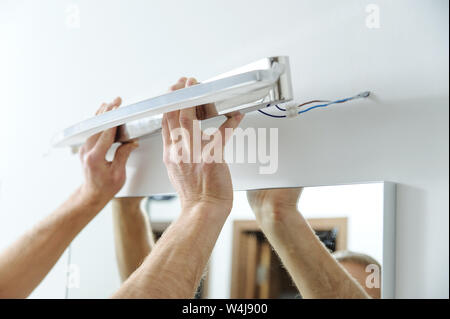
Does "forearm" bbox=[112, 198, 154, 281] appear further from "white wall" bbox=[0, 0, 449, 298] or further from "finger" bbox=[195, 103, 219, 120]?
"finger" bbox=[195, 103, 219, 120]

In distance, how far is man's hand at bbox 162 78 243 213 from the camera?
491 millimetres

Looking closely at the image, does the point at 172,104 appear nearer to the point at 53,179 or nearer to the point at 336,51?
the point at 336,51

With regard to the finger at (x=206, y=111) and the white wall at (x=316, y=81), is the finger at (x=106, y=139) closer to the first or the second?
the white wall at (x=316, y=81)

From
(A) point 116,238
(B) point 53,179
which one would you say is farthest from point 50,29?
(A) point 116,238

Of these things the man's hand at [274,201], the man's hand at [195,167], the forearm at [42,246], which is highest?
the man's hand at [195,167]

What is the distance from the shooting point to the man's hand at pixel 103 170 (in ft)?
2.20

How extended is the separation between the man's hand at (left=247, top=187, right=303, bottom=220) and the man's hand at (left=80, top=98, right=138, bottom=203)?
0.78ft

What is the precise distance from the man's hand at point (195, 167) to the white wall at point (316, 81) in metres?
0.04

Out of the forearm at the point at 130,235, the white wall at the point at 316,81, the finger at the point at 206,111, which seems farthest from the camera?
the forearm at the point at 130,235

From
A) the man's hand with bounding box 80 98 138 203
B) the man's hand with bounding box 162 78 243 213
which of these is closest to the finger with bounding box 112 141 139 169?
the man's hand with bounding box 80 98 138 203

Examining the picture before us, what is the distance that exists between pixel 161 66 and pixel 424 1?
36 cm

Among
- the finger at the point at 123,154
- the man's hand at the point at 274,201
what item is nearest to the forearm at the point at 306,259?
the man's hand at the point at 274,201

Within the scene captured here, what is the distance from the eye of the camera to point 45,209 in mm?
837
